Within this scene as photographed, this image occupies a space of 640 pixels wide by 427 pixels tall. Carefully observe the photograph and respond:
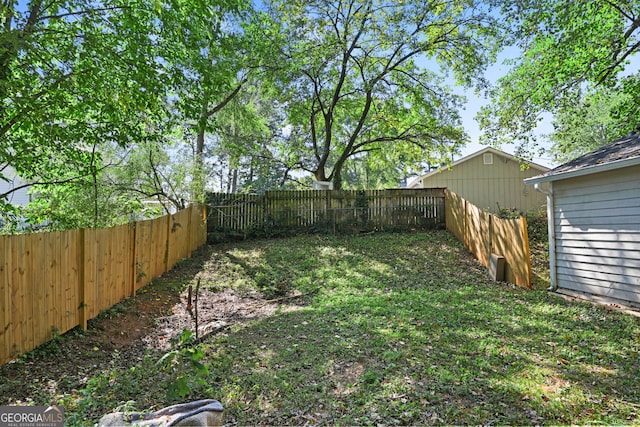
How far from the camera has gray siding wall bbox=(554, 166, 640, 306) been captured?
4672mm

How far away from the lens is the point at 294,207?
36.3 feet

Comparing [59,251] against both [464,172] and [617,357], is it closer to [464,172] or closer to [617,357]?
[617,357]

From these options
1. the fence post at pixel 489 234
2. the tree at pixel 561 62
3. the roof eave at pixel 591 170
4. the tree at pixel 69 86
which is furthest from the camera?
the tree at pixel 561 62

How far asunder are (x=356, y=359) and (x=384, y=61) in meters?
11.3

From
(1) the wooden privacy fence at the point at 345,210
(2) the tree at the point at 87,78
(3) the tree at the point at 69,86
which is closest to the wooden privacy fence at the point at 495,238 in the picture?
(1) the wooden privacy fence at the point at 345,210

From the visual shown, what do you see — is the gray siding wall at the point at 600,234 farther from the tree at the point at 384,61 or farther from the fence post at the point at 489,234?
the tree at the point at 384,61

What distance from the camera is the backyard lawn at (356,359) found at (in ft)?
8.02

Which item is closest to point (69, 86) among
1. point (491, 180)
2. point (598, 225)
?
point (598, 225)

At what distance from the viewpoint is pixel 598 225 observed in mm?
5168

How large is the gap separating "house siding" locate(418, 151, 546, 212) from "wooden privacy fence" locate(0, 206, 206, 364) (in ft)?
42.0

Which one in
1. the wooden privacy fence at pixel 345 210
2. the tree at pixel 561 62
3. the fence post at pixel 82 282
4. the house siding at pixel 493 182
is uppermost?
the tree at pixel 561 62

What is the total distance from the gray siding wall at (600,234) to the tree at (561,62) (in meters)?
4.03

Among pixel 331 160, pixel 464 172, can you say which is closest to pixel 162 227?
pixel 464 172

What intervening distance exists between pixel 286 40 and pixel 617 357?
1137 centimetres
